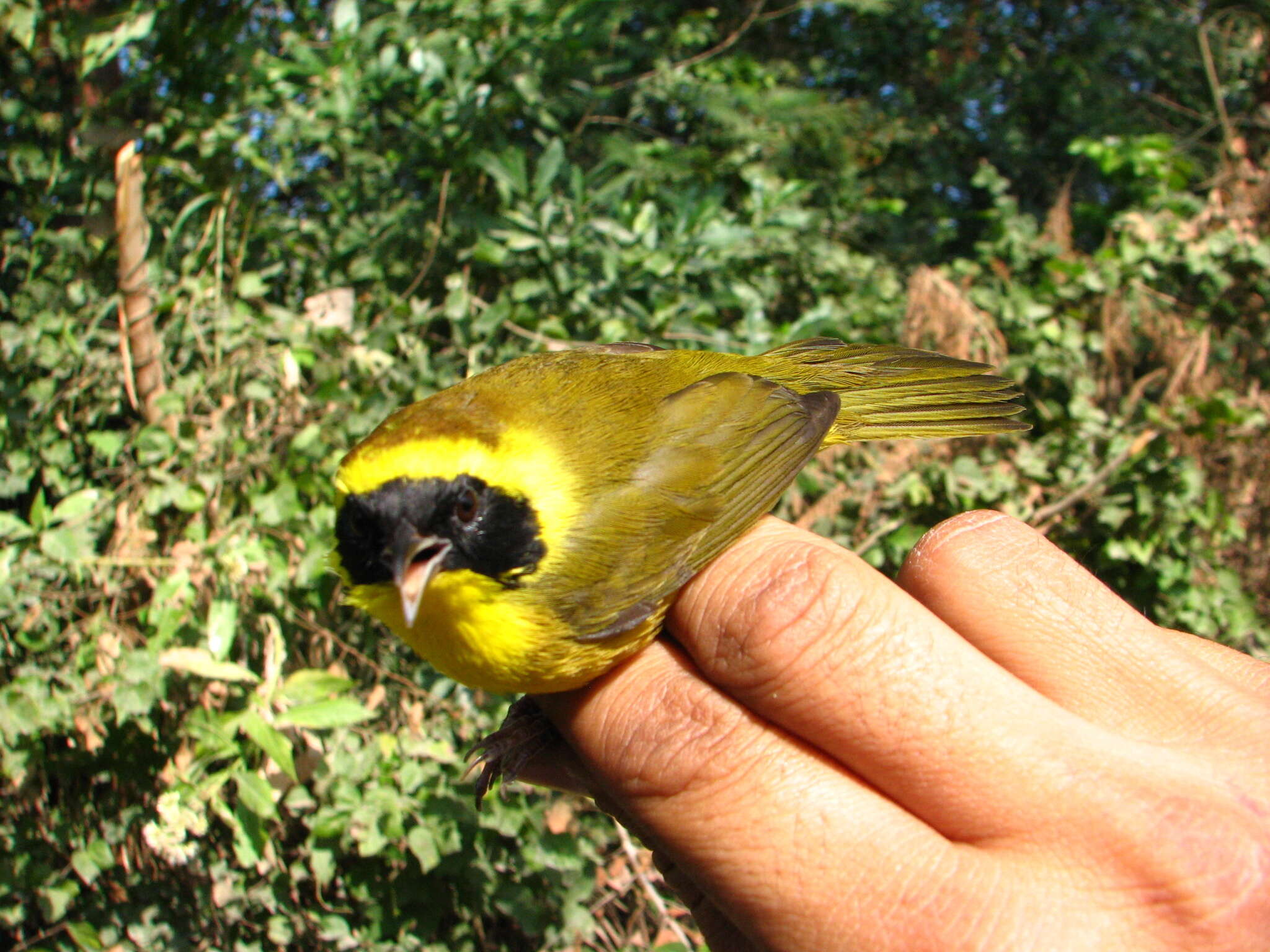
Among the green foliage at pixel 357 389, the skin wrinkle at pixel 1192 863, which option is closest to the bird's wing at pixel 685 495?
the skin wrinkle at pixel 1192 863

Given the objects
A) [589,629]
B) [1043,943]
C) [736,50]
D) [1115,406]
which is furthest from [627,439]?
[736,50]

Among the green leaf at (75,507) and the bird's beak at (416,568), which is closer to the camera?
the bird's beak at (416,568)

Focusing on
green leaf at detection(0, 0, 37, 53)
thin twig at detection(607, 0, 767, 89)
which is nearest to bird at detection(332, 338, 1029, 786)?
green leaf at detection(0, 0, 37, 53)

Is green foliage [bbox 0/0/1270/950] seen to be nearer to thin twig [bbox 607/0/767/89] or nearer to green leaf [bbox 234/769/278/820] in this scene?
green leaf [bbox 234/769/278/820]

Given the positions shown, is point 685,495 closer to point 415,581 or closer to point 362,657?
point 415,581

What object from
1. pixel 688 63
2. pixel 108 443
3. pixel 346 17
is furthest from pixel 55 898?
pixel 688 63

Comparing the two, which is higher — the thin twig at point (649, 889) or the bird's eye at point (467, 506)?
the bird's eye at point (467, 506)

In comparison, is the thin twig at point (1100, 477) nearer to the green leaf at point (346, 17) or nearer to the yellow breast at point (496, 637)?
the yellow breast at point (496, 637)
